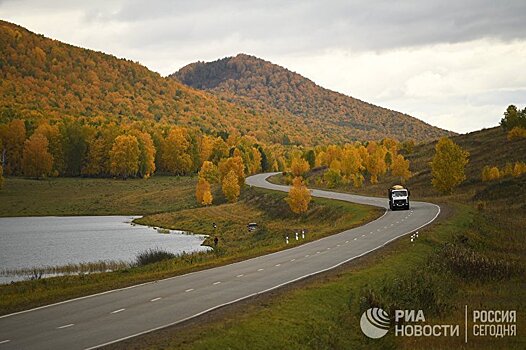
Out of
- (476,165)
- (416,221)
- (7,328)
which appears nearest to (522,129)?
(476,165)

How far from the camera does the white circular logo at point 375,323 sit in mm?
21016

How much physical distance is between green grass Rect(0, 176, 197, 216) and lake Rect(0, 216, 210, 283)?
1212 cm

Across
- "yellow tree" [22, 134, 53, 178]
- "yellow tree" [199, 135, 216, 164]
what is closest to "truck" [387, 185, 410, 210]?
"yellow tree" [22, 134, 53, 178]

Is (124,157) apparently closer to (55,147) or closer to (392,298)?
(55,147)

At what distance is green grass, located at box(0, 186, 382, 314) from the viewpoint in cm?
2661

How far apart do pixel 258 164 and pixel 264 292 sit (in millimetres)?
164329

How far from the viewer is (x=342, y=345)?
19609mm

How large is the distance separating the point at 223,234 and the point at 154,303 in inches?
2262

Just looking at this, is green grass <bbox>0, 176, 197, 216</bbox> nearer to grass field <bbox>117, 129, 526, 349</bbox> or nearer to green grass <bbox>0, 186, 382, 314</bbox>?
green grass <bbox>0, 186, 382, 314</bbox>

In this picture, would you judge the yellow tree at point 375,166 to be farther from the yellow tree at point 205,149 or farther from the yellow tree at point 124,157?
the yellow tree at point 205,149

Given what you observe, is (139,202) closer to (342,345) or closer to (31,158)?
(31,158)

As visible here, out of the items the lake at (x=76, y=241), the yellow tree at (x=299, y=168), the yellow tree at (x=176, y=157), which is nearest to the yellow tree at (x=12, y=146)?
the yellow tree at (x=176, y=157)

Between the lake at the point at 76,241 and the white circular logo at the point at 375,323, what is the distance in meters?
27.1

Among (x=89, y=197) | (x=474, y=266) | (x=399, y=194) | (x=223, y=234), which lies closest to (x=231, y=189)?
(x=223, y=234)
